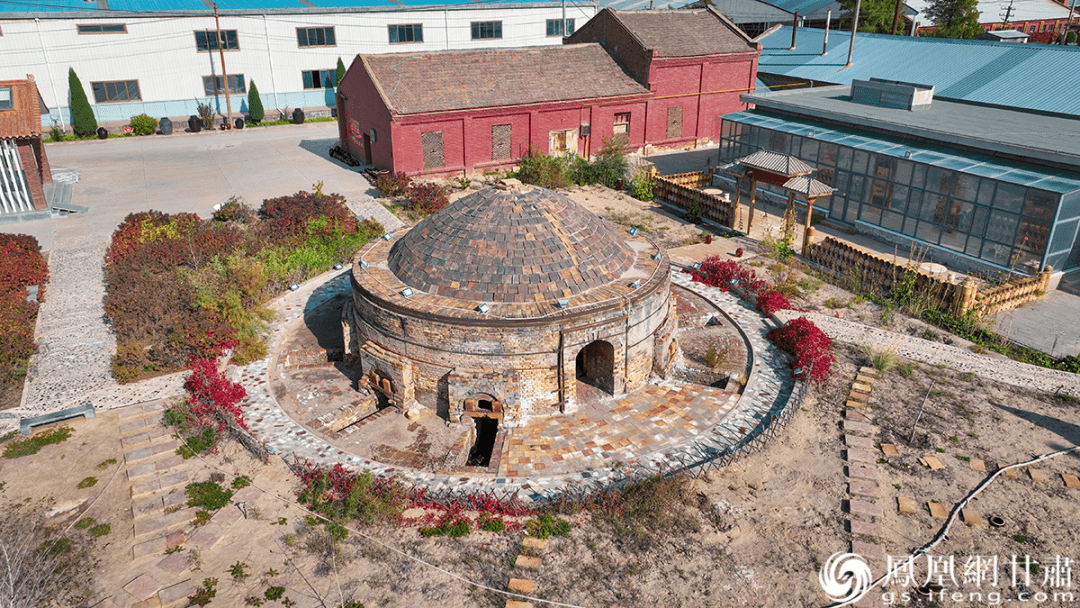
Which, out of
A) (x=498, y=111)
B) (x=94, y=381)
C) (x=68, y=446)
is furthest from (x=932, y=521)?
(x=498, y=111)

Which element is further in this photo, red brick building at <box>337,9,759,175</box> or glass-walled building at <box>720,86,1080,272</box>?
red brick building at <box>337,9,759,175</box>

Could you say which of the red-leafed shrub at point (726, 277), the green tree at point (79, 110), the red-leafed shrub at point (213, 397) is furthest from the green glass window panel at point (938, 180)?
the green tree at point (79, 110)

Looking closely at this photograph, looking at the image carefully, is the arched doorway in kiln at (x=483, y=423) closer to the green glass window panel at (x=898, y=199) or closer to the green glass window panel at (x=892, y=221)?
the green glass window panel at (x=892, y=221)

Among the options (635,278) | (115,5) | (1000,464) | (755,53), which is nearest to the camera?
(1000,464)

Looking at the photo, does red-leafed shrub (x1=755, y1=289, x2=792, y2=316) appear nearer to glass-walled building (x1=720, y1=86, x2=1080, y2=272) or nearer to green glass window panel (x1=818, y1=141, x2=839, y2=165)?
glass-walled building (x1=720, y1=86, x2=1080, y2=272)

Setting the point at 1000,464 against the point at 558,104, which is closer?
the point at 1000,464

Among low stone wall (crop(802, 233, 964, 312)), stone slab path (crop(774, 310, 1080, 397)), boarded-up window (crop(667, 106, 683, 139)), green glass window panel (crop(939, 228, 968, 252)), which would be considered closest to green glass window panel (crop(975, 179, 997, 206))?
green glass window panel (crop(939, 228, 968, 252))

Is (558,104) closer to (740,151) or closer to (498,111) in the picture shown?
(498,111)
